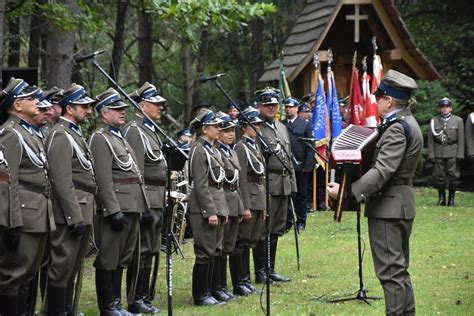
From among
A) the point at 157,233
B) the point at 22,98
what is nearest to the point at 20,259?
the point at 22,98

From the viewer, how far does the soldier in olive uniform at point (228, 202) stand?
36.8ft

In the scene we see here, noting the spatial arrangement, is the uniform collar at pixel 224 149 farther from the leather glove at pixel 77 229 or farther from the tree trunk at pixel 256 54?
the tree trunk at pixel 256 54

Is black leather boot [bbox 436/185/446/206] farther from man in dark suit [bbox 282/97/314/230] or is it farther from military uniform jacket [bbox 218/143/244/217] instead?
military uniform jacket [bbox 218/143/244/217]

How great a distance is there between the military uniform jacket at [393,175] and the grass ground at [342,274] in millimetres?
2036

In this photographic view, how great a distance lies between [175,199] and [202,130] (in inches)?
157

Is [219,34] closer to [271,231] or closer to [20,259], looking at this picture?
[271,231]

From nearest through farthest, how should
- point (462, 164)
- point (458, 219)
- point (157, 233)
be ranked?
point (157, 233) → point (458, 219) → point (462, 164)

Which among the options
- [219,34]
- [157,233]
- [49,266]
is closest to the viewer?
[49,266]

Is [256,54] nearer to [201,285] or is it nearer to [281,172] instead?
[281,172]

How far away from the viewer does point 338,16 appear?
75.7ft

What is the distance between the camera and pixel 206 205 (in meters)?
10.7

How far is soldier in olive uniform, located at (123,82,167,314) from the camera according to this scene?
10.3 m

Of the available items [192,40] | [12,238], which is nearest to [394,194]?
[12,238]

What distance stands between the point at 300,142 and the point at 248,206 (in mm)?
7077
